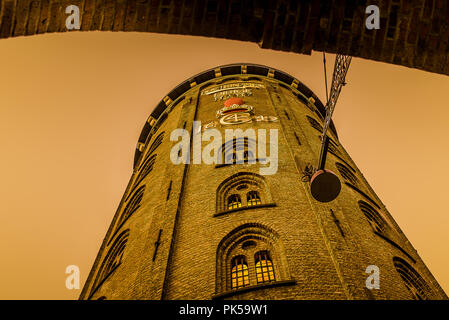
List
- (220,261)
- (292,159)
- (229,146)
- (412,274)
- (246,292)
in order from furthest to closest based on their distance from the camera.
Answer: (229,146), (292,159), (412,274), (220,261), (246,292)

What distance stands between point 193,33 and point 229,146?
13.7 meters

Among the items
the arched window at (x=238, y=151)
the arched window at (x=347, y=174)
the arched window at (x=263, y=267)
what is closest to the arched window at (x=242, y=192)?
the arched window at (x=238, y=151)

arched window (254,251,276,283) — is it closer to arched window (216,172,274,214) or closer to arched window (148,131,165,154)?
arched window (216,172,274,214)

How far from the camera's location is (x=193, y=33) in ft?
13.5

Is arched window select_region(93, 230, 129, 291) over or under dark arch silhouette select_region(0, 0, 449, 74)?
over

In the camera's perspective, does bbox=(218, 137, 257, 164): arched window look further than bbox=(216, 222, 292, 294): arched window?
Yes

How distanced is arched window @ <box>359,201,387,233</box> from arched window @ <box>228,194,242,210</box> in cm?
448

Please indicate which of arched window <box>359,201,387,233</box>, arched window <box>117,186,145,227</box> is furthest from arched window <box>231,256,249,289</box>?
arched window <box>117,186,145,227</box>

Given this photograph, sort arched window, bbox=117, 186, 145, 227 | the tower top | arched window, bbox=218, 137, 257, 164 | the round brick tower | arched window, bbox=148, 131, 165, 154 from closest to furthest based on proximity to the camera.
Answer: the round brick tower < arched window, bbox=218, 137, 257, 164 < arched window, bbox=117, 186, 145, 227 < arched window, bbox=148, 131, 165, 154 < the tower top

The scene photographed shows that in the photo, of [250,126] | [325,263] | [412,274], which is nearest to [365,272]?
[325,263]

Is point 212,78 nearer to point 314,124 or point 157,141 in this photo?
point 157,141

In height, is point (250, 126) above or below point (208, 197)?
above

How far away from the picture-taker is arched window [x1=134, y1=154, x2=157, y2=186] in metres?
20.7
